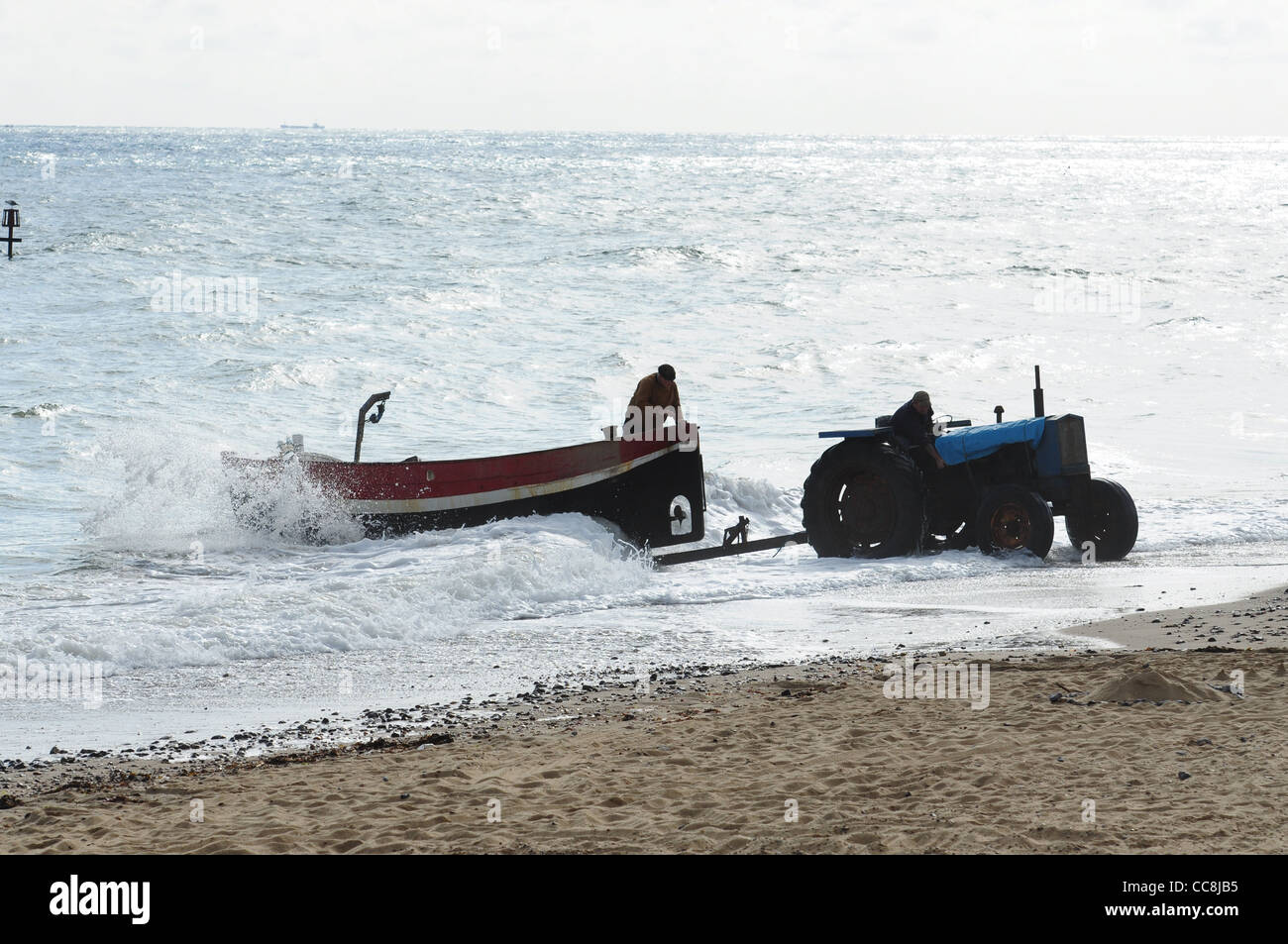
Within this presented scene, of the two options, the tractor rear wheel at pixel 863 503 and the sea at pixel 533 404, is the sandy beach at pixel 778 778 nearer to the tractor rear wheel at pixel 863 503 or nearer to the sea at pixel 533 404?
the sea at pixel 533 404

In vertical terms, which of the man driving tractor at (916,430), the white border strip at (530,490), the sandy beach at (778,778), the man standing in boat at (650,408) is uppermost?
the man standing in boat at (650,408)

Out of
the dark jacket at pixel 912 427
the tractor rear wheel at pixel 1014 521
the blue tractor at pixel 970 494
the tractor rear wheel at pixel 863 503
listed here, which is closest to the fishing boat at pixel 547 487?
the tractor rear wheel at pixel 863 503

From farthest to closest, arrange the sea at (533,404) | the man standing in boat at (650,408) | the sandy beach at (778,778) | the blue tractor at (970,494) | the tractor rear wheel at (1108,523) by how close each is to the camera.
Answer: the man standing in boat at (650,408), the tractor rear wheel at (1108,523), the blue tractor at (970,494), the sea at (533,404), the sandy beach at (778,778)

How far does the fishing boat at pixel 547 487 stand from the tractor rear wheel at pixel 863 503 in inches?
51.6

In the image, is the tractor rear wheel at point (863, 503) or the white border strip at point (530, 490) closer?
the tractor rear wheel at point (863, 503)

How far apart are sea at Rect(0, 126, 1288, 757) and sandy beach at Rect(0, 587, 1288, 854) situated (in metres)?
1.25

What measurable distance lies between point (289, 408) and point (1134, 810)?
20593mm

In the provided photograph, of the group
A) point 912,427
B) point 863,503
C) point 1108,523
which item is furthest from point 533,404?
point 1108,523

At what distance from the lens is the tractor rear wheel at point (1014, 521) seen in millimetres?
13586

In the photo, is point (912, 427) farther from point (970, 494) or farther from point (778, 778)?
point (778, 778)

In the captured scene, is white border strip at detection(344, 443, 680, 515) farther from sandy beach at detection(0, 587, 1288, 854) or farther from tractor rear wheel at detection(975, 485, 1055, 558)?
sandy beach at detection(0, 587, 1288, 854)

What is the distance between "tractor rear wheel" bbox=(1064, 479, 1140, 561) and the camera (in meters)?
14.1
